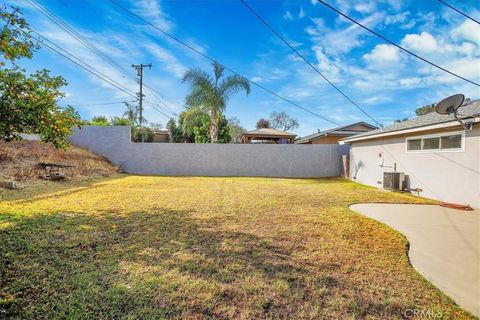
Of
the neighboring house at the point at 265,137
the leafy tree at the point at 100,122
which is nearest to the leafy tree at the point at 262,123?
the neighboring house at the point at 265,137

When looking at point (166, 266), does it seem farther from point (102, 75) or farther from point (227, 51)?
point (102, 75)

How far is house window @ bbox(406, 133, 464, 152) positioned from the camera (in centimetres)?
696

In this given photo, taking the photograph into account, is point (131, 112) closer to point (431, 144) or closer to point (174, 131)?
point (174, 131)

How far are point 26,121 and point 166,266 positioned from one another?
3.41 metres

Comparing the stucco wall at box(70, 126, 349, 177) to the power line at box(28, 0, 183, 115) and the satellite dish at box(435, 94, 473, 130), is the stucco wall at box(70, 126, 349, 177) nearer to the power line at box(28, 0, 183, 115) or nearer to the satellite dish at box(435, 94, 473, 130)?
the power line at box(28, 0, 183, 115)

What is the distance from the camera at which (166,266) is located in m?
2.82

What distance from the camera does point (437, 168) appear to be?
24.7 ft

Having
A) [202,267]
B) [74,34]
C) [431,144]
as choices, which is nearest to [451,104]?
[431,144]

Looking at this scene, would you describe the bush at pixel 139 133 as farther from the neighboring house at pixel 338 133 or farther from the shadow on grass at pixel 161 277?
the shadow on grass at pixel 161 277

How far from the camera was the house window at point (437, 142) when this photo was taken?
22.8 feet

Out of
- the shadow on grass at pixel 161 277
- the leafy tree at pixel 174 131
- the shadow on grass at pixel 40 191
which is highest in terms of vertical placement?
the leafy tree at pixel 174 131

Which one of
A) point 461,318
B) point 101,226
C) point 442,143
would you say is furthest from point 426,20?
point 101,226
